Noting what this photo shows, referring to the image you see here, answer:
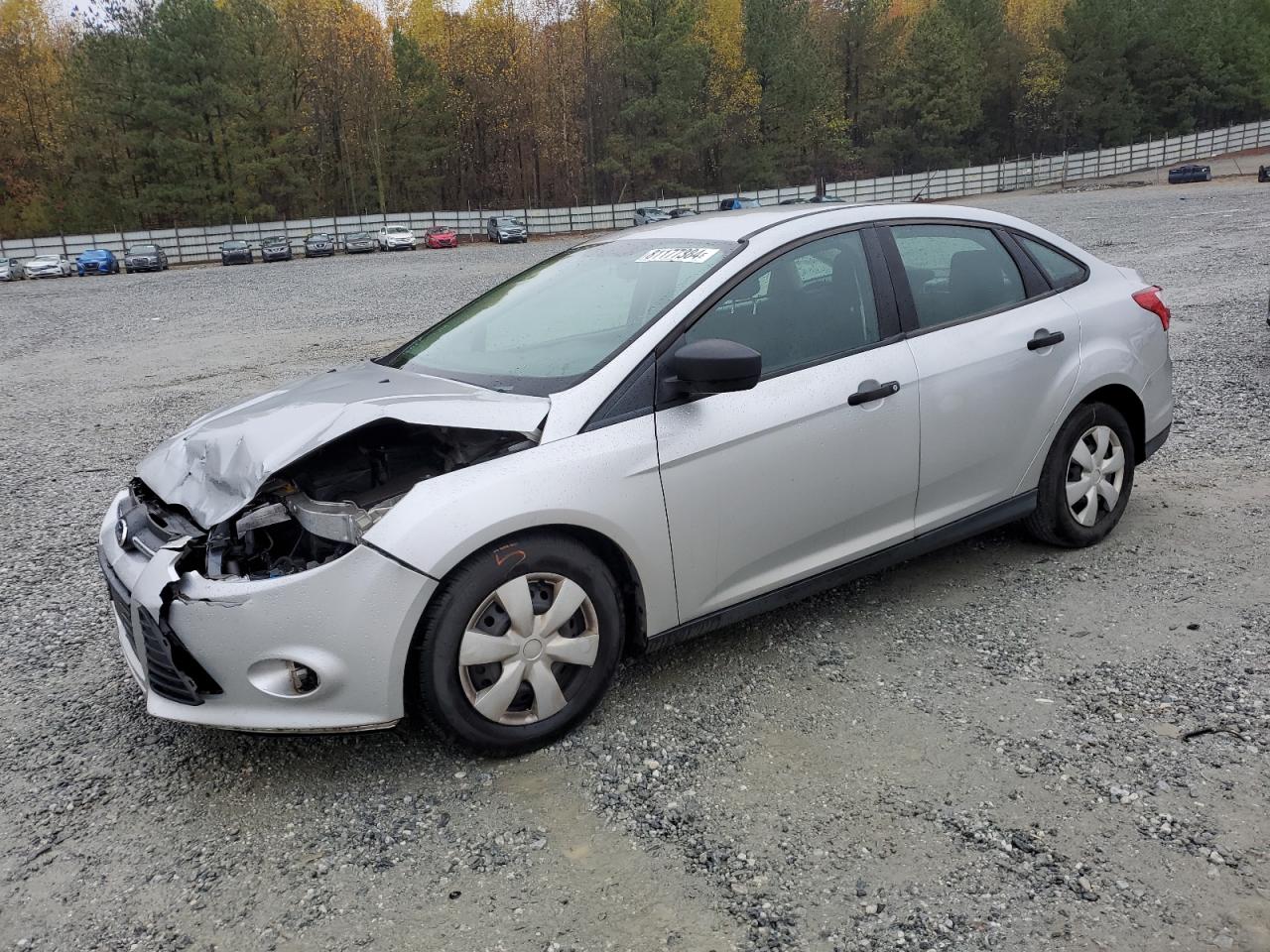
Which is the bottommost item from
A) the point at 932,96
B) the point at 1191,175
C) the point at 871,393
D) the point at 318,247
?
the point at 871,393

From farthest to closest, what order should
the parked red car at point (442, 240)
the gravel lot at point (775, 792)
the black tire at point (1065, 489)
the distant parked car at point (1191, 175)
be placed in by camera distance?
1. the distant parked car at point (1191, 175)
2. the parked red car at point (442, 240)
3. the black tire at point (1065, 489)
4. the gravel lot at point (775, 792)

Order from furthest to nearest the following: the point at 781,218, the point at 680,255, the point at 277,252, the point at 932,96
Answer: the point at 932,96 → the point at 277,252 → the point at 781,218 → the point at 680,255

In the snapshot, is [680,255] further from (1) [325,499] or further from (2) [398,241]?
(2) [398,241]

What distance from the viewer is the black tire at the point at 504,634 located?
9.45 ft

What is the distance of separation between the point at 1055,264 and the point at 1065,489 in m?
0.99

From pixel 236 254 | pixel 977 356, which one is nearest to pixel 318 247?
pixel 236 254

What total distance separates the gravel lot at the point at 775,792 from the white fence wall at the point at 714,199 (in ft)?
164

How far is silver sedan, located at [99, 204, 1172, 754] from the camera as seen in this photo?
2.86 meters

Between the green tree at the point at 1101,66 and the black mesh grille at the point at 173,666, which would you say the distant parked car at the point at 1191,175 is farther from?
the black mesh grille at the point at 173,666

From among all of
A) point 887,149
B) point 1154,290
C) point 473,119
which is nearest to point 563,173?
point 473,119

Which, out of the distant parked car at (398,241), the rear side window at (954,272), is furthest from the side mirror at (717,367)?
the distant parked car at (398,241)

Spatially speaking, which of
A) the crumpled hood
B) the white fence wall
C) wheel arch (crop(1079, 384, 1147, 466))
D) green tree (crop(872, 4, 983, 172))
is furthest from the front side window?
green tree (crop(872, 4, 983, 172))

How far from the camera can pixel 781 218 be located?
3926 millimetres

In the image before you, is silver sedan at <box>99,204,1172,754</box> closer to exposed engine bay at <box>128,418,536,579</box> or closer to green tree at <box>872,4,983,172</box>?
exposed engine bay at <box>128,418,536,579</box>
